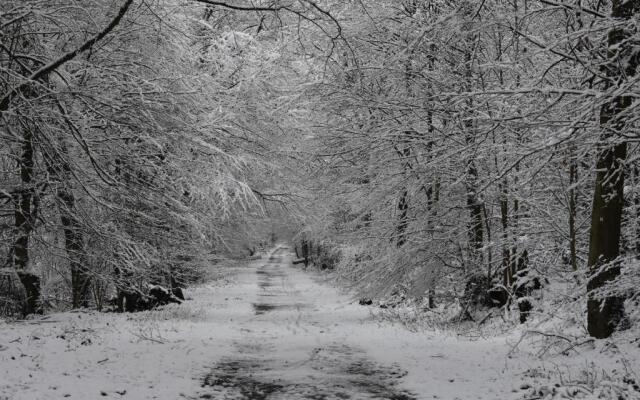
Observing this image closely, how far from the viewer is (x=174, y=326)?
12.8 metres

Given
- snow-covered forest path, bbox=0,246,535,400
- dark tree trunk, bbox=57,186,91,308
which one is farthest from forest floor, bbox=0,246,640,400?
dark tree trunk, bbox=57,186,91,308

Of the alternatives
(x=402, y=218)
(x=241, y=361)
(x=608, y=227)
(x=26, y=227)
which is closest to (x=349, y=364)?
(x=241, y=361)

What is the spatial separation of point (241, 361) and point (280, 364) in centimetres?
76

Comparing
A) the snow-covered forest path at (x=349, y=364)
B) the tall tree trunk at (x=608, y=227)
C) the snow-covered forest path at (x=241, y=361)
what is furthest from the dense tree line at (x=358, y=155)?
the snow-covered forest path at (x=349, y=364)

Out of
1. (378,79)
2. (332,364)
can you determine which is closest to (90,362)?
(332,364)

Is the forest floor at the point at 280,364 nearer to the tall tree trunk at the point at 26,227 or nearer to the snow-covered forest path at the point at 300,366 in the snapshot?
the snow-covered forest path at the point at 300,366

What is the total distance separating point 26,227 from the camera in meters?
11.7

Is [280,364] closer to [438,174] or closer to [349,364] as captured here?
[349,364]

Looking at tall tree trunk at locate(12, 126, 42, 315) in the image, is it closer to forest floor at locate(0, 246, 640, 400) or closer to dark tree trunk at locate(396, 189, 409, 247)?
forest floor at locate(0, 246, 640, 400)

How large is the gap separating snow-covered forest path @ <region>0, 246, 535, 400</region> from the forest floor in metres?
0.02

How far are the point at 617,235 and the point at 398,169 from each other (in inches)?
266

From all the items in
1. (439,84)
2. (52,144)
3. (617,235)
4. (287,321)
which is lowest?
(287,321)

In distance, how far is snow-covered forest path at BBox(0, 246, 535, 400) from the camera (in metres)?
6.98

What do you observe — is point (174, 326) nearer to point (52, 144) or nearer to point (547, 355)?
point (52, 144)
